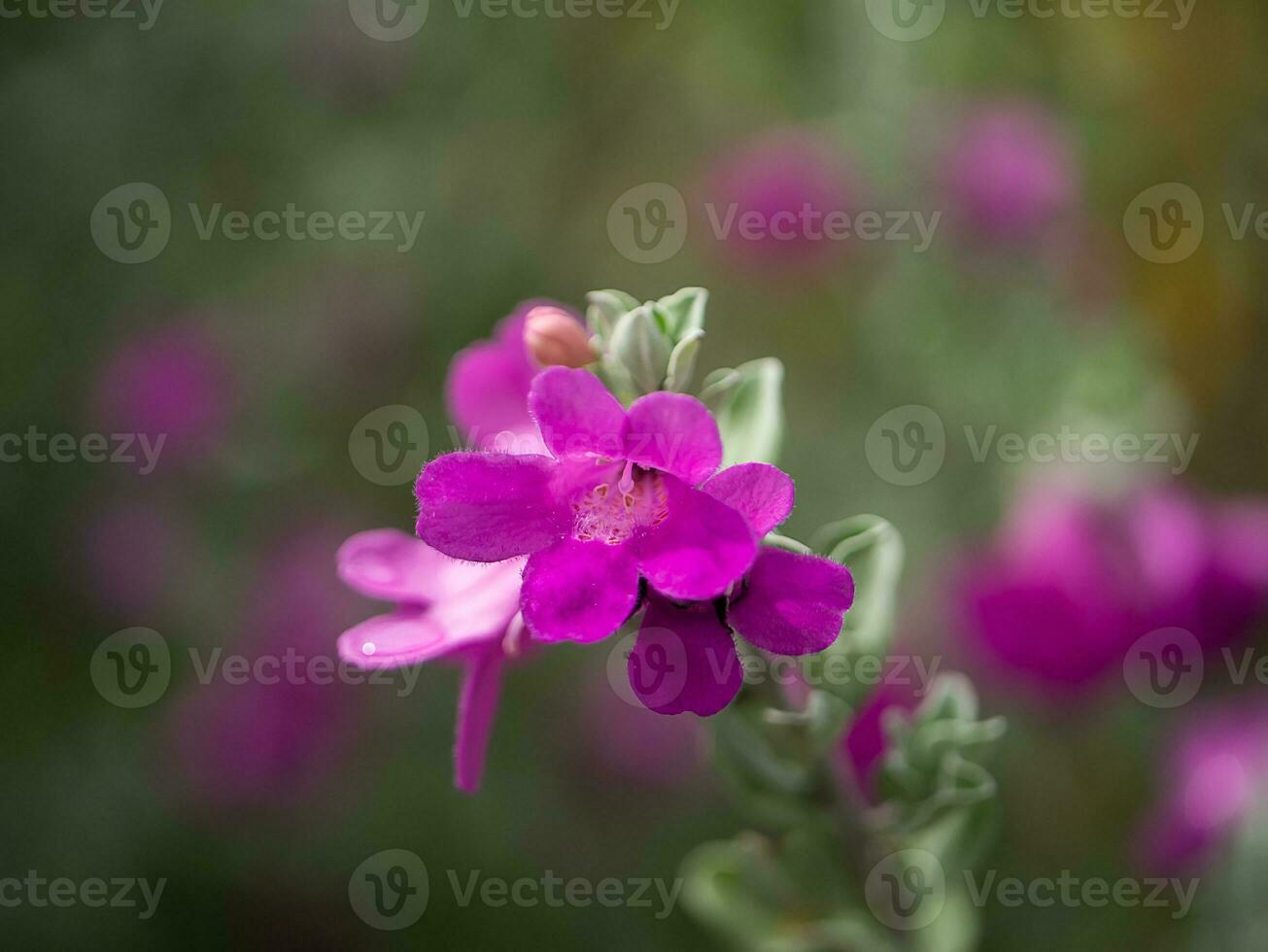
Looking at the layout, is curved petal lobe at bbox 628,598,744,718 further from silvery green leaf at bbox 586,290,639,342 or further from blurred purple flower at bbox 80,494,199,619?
blurred purple flower at bbox 80,494,199,619


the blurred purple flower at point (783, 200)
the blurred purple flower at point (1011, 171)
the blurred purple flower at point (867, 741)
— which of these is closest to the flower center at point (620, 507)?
the blurred purple flower at point (867, 741)

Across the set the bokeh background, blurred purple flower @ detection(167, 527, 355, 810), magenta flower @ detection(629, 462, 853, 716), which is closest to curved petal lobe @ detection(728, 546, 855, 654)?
magenta flower @ detection(629, 462, 853, 716)

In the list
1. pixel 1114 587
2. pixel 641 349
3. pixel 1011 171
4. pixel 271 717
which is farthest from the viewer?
pixel 1011 171

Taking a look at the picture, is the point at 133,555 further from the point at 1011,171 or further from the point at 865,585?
the point at 1011,171

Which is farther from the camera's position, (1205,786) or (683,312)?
(1205,786)

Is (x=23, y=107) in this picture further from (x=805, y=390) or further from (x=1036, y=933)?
(x=1036, y=933)

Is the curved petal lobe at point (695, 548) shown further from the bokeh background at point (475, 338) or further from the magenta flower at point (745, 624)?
the bokeh background at point (475, 338)

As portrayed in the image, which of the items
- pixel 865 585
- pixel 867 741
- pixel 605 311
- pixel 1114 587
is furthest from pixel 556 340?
pixel 1114 587
